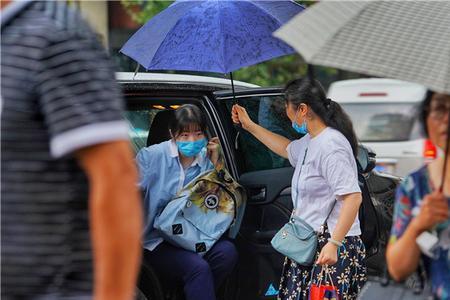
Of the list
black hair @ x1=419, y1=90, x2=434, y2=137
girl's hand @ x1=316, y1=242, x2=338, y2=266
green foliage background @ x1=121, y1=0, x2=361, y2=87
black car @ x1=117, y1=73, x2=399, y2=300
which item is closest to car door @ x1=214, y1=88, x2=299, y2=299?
black car @ x1=117, y1=73, x2=399, y2=300

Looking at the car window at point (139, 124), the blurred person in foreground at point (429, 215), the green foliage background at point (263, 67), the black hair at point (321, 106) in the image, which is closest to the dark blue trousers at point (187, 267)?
the car window at point (139, 124)

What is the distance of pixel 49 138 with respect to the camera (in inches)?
79.3

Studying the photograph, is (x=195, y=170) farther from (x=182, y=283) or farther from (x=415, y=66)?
(x=415, y=66)

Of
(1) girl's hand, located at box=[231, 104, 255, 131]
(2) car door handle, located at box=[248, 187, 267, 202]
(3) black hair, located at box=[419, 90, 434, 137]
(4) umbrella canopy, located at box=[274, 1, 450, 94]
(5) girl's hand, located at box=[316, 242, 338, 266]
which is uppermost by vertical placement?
(4) umbrella canopy, located at box=[274, 1, 450, 94]

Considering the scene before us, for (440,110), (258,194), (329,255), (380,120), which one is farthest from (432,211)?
(380,120)

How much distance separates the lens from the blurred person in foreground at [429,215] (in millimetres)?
2676

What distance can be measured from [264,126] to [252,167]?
0.25 m

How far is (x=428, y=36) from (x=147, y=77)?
2.59m

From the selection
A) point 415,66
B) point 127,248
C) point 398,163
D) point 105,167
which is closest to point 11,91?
point 105,167

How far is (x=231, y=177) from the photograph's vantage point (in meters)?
5.06

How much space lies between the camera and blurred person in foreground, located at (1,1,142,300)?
1.94m

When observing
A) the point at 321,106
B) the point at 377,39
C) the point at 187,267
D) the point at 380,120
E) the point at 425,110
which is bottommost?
the point at 380,120

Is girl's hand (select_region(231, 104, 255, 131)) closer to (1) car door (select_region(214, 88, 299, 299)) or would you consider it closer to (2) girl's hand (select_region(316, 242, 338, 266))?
(1) car door (select_region(214, 88, 299, 299))

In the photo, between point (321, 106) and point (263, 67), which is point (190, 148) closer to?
point (321, 106)
